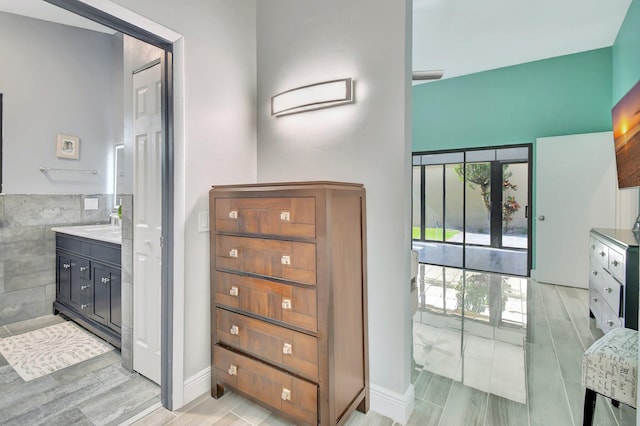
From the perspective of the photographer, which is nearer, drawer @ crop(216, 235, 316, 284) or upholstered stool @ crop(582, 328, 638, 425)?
upholstered stool @ crop(582, 328, 638, 425)

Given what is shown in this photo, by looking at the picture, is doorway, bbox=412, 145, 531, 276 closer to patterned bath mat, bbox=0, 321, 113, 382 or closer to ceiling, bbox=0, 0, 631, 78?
ceiling, bbox=0, 0, 631, 78

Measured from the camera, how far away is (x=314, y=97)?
1.97 m

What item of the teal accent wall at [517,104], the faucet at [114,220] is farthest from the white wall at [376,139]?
the teal accent wall at [517,104]

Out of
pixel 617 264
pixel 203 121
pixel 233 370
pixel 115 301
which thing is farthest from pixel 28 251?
pixel 617 264

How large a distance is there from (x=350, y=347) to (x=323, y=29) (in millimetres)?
1957

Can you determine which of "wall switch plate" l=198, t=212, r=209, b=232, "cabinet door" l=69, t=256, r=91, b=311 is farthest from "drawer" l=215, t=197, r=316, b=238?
"cabinet door" l=69, t=256, r=91, b=311

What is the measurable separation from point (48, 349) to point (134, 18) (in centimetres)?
272

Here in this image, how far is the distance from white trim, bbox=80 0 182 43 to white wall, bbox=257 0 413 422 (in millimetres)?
801

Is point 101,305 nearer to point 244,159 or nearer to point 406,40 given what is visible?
point 244,159

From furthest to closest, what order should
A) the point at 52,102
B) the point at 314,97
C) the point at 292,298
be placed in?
the point at 52,102, the point at 314,97, the point at 292,298

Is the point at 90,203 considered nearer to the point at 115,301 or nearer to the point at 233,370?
the point at 115,301

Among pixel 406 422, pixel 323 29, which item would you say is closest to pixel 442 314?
pixel 406 422

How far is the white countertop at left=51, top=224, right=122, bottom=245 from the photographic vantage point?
257cm

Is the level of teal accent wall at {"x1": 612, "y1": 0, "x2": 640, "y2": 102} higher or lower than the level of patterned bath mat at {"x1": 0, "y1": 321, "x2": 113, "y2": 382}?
higher
